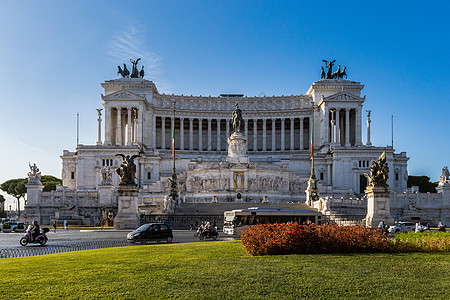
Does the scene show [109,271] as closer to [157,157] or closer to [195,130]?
[157,157]

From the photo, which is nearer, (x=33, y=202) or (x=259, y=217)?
(x=259, y=217)

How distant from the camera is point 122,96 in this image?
325 ft

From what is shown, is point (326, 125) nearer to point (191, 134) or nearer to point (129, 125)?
point (191, 134)

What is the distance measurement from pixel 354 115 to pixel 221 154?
3025 cm

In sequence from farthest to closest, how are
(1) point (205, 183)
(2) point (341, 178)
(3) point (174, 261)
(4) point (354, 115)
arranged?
(4) point (354, 115), (2) point (341, 178), (1) point (205, 183), (3) point (174, 261)

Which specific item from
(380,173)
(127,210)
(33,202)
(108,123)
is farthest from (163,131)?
(380,173)

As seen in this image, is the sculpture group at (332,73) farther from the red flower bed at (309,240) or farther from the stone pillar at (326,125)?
the red flower bed at (309,240)

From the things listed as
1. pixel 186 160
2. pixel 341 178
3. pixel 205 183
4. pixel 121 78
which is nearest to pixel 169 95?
pixel 121 78

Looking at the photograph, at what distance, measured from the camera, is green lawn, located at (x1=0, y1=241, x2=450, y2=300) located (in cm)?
1314

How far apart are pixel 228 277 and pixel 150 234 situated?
16762 mm

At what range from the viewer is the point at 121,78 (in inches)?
4190

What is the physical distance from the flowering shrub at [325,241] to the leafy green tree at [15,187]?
109728 mm

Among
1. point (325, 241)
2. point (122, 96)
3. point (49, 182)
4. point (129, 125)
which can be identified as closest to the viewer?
point (325, 241)

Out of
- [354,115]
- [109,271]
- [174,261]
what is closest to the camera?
[109,271]
